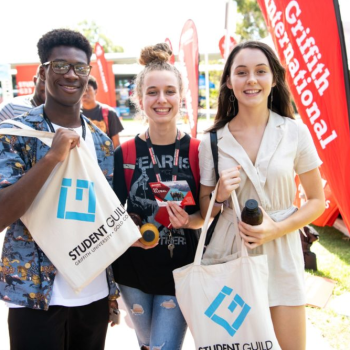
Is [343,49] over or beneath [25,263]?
over

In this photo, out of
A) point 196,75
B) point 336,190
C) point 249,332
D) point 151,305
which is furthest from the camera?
point 196,75

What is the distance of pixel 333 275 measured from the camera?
15.3 feet

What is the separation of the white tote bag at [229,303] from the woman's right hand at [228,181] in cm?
21

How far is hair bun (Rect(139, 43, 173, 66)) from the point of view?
231cm

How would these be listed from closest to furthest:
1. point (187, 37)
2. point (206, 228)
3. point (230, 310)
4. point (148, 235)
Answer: point (230, 310) < point (206, 228) < point (148, 235) < point (187, 37)

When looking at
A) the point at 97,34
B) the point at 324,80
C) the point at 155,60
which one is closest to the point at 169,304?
the point at 155,60

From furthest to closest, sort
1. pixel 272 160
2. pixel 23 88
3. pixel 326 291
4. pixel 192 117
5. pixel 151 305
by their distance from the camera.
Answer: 1. pixel 23 88
2. pixel 192 117
3. pixel 326 291
4. pixel 151 305
5. pixel 272 160

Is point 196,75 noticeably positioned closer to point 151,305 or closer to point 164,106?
point 164,106

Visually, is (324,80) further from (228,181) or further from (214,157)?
(228,181)

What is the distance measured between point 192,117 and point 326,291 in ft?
13.3

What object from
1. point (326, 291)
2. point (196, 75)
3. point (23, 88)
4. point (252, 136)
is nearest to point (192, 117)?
point (196, 75)

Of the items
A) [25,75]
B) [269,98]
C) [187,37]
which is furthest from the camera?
[25,75]

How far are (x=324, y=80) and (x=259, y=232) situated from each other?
1.92 m

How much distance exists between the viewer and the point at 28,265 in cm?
177
